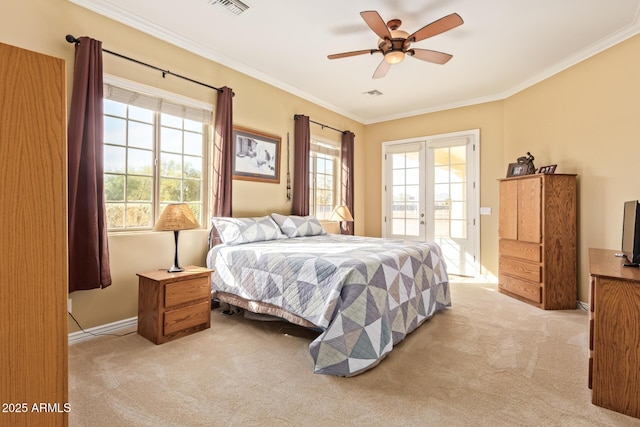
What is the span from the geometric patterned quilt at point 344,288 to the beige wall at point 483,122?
2.74ft

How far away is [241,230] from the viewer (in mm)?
3418

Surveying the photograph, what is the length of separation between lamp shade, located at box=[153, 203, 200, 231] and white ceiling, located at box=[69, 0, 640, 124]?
1.52 m

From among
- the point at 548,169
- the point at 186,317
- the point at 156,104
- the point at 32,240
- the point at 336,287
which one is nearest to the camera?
the point at 32,240

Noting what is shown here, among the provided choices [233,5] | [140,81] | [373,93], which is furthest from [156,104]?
[373,93]

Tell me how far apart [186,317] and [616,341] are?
2.89 metres

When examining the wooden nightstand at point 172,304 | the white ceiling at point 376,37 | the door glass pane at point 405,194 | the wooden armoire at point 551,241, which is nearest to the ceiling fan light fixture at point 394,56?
the white ceiling at point 376,37

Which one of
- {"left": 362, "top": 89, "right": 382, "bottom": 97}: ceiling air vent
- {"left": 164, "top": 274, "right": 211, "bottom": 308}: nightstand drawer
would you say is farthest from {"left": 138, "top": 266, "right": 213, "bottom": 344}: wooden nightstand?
{"left": 362, "top": 89, "right": 382, "bottom": 97}: ceiling air vent

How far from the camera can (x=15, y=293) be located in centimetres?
107

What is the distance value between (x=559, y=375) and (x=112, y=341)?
327cm

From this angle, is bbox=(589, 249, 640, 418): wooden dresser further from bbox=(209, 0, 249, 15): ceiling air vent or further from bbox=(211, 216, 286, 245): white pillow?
bbox=(209, 0, 249, 15): ceiling air vent

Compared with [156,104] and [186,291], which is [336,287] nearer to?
[186,291]

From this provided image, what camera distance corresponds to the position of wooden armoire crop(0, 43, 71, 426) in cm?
105

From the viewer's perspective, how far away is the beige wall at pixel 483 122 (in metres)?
2.66

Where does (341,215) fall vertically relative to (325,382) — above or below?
above
